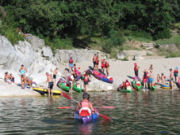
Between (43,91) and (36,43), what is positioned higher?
(36,43)

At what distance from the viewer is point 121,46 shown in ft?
127

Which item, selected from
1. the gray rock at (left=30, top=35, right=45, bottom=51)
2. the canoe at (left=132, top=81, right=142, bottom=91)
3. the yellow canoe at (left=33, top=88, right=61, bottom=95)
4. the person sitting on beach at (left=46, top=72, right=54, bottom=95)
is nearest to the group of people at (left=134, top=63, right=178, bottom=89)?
the canoe at (left=132, top=81, right=142, bottom=91)

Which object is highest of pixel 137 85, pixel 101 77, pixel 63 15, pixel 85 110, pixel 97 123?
pixel 63 15

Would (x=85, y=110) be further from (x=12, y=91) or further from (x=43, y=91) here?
(x=12, y=91)

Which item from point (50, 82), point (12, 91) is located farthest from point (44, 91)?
point (12, 91)

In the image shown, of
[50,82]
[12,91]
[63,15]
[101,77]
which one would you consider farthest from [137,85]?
[63,15]

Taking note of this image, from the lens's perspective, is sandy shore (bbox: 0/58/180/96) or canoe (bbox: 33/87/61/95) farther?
sandy shore (bbox: 0/58/180/96)

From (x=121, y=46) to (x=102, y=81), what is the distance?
15103mm

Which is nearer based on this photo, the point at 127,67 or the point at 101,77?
the point at 101,77

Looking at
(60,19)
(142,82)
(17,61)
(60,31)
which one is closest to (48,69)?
(17,61)

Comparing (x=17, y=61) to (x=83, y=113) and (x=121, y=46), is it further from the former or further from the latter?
(x=121, y=46)

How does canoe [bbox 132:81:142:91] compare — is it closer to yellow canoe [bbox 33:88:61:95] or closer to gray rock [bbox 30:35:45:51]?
yellow canoe [bbox 33:88:61:95]

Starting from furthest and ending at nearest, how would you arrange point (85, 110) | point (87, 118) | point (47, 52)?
point (47, 52)
point (85, 110)
point (87, 118)

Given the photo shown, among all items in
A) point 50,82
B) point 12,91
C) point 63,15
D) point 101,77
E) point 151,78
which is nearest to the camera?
point 50,82
